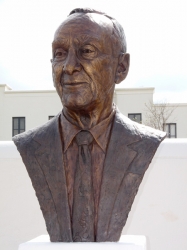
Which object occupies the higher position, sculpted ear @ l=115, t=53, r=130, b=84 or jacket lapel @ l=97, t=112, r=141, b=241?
sculpted ear @ l=115, t=53, r=130, b=84

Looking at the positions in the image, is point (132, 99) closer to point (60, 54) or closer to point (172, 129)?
point (172, 129)

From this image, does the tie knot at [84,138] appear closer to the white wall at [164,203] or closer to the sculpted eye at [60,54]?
the sculpted eye at [60,54]

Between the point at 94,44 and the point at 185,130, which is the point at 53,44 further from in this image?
the point at 185,130

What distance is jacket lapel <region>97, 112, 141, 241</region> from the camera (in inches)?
132

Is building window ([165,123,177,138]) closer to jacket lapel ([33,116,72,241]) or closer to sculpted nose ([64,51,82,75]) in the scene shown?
jacket lapel ([33,116,72,241])

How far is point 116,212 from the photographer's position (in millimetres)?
3365

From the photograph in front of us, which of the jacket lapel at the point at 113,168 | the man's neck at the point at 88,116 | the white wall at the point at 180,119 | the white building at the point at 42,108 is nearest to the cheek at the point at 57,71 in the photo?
the man's neck at the point at 88,116

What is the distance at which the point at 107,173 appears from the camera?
11.2 feet

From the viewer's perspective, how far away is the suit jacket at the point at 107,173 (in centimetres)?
337

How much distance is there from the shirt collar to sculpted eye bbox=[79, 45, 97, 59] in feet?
1.67

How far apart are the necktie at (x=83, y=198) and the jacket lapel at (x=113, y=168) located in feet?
0.26

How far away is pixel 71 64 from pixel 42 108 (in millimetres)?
18655

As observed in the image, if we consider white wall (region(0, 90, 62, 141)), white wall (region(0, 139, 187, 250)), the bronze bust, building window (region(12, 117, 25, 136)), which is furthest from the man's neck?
building window (region(12, 117, 25, 136))

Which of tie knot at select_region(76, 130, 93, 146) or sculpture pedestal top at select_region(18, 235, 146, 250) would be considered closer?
sculpture pedestal top at select_region(18, 235, 146, 250)
